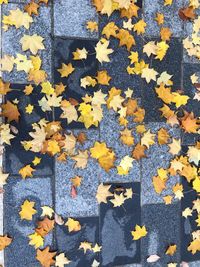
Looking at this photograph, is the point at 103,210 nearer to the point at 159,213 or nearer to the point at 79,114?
the point at 159,213

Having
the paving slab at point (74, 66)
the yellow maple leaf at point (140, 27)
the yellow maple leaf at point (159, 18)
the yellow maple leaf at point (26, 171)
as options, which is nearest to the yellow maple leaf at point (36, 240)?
the yellow maple leaf at point (26, 171)

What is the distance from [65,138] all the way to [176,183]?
3.49ft

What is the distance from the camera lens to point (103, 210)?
10.7 feet

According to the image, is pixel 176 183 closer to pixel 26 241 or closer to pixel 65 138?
pixel 65 138

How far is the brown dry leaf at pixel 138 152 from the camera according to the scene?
329 centimetres

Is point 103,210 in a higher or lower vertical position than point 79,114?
lower

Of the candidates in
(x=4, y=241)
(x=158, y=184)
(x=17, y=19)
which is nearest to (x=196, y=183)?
(x=158, y=184)

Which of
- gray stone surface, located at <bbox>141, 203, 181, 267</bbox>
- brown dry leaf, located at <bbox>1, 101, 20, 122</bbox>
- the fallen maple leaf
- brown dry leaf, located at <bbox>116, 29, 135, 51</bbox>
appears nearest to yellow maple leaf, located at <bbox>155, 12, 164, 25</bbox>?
brown dry leaf, located at <bbox>116, 29, 135, 51</bbox>

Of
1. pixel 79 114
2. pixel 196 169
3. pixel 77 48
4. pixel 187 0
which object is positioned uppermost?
pixel 187 0

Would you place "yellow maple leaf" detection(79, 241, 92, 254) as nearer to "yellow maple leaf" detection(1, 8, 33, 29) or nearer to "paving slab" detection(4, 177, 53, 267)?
"paving slab" detection(4, 177, 53, 267)

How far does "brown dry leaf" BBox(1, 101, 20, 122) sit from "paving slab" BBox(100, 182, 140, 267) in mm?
977

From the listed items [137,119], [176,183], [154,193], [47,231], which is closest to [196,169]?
[176,183]

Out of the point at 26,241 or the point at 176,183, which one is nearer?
the point at 26,241

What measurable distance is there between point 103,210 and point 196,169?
89 centimetres
